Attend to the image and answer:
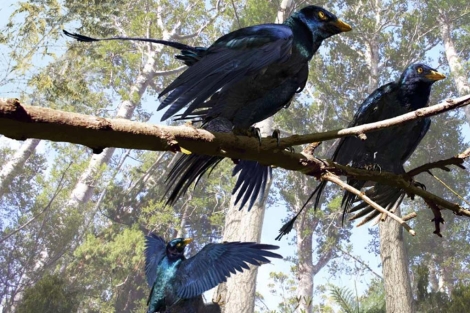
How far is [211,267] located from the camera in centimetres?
274

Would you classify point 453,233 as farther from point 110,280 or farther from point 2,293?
point 2,293

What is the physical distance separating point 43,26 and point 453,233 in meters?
15.9

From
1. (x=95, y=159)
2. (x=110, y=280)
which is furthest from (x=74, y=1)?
(x=110, y=280)

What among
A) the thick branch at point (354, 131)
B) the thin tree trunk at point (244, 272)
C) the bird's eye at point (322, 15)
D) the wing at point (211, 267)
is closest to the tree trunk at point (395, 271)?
the thin tree trunk at point (244, 272)

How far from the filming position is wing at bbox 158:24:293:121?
131 cm

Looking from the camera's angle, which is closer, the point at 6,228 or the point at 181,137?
the point at 181,137

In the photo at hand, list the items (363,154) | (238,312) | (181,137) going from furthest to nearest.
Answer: (238,312), (363,154), (181,137)

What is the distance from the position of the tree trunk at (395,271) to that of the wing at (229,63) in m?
5.39

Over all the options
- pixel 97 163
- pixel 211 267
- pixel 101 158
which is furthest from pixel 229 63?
pixel 101 158

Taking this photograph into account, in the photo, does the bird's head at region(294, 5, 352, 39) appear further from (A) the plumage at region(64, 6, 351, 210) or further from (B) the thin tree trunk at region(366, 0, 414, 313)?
(B) the thin tree trunk at region(366, 0, 414, 313)

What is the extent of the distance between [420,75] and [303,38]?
3.75 feet

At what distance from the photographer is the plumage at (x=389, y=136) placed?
7.62 ft

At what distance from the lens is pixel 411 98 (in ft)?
8.27

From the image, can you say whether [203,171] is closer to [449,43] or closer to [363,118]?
[363,118]
